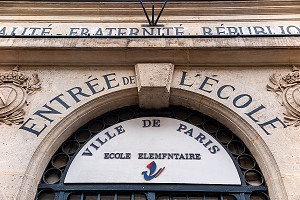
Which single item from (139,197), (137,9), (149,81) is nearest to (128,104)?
(149,81)

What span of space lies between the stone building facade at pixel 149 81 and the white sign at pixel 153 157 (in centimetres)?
45

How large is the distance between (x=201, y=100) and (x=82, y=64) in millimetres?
2476

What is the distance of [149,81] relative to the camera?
26.1 ft

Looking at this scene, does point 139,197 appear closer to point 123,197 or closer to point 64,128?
point 123,197

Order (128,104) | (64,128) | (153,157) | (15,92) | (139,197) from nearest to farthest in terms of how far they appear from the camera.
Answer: (139,197), (153,157), (64,128), (15,92), (128,104)

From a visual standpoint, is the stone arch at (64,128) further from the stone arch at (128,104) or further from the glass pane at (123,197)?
the glass pane at (123,197)

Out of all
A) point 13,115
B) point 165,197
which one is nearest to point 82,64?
point 13,115

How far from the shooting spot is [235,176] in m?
7.12

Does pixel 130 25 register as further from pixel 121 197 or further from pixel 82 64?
pixel 121 197

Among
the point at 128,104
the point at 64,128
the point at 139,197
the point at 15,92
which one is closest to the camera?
the point at 139,197

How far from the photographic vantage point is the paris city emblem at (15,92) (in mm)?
7559

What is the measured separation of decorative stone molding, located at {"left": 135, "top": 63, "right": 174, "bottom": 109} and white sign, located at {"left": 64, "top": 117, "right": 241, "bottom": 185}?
1.28 ft

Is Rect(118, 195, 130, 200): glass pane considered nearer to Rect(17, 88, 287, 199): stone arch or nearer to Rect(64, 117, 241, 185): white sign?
Rect(64, 117, 241, 185): white sign

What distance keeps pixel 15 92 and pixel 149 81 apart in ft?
8.24
